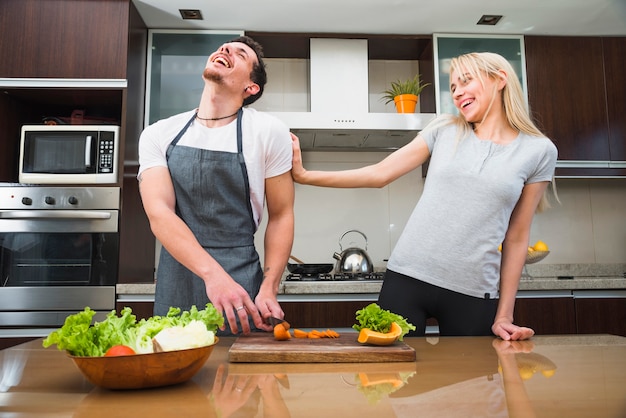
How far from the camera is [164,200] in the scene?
1.34 m

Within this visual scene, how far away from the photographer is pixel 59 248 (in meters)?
2.44

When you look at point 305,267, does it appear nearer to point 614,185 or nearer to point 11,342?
point 11,342

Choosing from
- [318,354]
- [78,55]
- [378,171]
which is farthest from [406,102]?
[318,354]

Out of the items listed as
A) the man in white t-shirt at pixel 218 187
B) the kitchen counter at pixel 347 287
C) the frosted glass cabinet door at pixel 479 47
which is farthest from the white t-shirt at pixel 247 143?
the frosted glass cabinet door at pixel 479 47

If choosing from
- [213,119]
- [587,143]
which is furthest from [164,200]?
[587,143]

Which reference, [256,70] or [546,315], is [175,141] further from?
[546,315]

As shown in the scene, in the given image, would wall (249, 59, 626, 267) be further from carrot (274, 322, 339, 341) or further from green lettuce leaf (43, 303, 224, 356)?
green lettuce leaf (43, 303, 224, 356)

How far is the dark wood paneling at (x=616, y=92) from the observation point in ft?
9.52

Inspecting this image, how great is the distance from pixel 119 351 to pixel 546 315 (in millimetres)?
2265

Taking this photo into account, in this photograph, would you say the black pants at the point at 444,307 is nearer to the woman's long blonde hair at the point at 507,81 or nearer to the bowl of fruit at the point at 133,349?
the woman's long blonde hair at the point at 507,81

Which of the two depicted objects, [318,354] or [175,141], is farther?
[175,141]

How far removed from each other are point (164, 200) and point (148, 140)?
177mm

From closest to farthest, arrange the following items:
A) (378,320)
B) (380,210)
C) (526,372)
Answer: (526,372)
(378,320)
(380,210)

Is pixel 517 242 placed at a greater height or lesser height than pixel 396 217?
lesser
